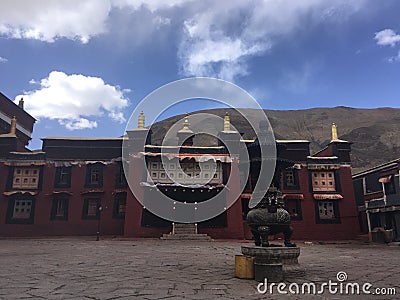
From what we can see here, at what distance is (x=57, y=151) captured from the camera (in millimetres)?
24719

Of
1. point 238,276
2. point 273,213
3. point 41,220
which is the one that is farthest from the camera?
point 41,220

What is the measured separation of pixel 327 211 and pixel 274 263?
18880mm

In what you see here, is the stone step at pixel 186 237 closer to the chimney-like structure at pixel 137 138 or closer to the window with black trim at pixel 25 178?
the chimney-like structure at pixel 137 138

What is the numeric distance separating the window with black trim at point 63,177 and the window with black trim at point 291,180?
49.9ft

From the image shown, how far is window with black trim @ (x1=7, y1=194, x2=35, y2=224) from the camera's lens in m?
22.5

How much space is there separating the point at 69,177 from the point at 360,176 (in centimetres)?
2219

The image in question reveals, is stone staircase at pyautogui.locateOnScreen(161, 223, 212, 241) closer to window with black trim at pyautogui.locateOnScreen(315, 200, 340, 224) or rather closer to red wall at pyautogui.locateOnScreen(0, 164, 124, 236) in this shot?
red wall at pyautogui.locateOnScreen(0, 164, 124, 236)

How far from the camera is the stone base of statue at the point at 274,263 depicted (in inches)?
238

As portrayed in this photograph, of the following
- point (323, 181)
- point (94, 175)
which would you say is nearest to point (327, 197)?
point (323, 181)

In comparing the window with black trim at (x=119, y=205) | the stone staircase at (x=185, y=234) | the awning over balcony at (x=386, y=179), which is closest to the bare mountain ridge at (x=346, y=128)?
the awning over balcony at (x=386, y=179)

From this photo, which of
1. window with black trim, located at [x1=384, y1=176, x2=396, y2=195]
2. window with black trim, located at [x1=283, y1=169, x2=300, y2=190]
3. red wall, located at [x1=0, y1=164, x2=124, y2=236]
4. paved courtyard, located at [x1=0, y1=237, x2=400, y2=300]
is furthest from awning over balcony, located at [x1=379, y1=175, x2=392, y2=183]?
red wall, located at [x1=0, y1=164, x2=124, y2=236]

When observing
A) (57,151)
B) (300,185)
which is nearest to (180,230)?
(300,185)

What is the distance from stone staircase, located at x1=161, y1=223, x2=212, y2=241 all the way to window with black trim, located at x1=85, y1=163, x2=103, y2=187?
6.76 metres

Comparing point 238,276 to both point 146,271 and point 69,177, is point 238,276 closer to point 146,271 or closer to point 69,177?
point 146,271
